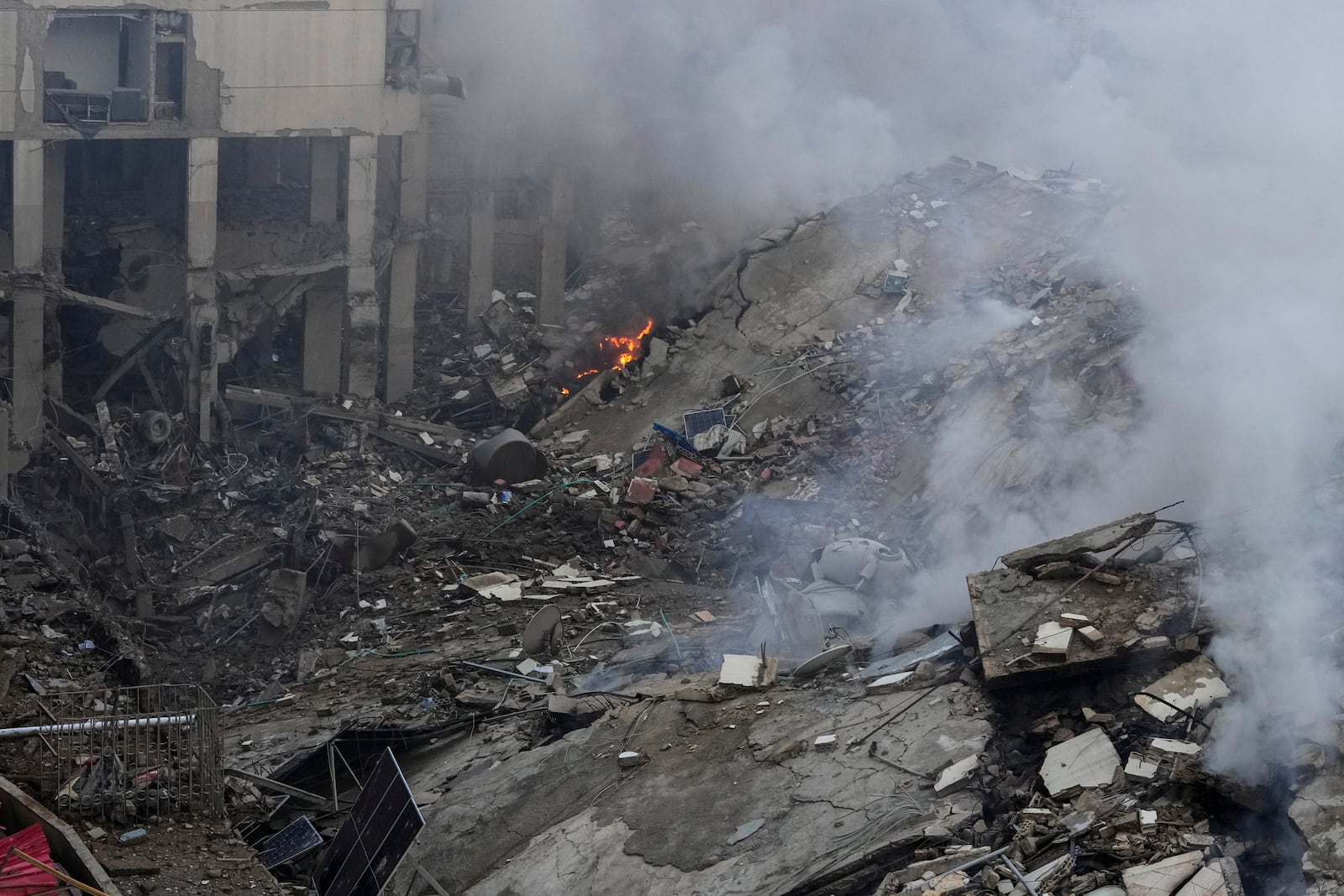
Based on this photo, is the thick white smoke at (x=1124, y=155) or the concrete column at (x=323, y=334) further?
the concrete column at (x=323, y=334)

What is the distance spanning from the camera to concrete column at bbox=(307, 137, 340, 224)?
736 inches

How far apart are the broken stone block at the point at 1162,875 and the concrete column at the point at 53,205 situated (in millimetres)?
13983

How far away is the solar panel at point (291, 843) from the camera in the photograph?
978cm

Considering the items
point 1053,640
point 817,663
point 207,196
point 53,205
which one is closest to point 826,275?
point 207,196

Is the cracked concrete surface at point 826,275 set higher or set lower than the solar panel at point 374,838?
higher

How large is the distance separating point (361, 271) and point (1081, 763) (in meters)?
12.8

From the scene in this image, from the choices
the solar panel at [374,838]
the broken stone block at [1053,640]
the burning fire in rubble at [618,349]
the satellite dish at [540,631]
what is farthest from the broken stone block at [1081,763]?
the burning fire in rubble at [618,349]

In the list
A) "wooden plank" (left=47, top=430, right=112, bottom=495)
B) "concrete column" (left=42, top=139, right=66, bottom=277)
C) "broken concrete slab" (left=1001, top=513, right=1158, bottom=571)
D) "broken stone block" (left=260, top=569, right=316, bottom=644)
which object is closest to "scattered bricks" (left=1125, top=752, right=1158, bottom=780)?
"broken concrete slab" (left=1001, top=513, right=1158, bottom=571)

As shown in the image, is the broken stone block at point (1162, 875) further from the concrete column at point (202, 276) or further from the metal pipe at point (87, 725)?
the concrete column at point (202, 276)

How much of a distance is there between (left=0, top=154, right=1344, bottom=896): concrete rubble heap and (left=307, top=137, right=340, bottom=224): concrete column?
91.4 inches

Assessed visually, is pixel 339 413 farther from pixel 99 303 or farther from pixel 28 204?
pixel 28 204

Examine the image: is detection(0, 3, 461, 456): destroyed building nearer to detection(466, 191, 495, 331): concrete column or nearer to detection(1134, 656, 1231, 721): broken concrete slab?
detection(466, 191, 495, 331): concrete column

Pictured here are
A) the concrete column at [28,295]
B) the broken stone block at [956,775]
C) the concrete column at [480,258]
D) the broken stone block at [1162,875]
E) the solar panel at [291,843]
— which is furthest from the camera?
the concrete column at [480,258]

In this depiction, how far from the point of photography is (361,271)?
738 inches
